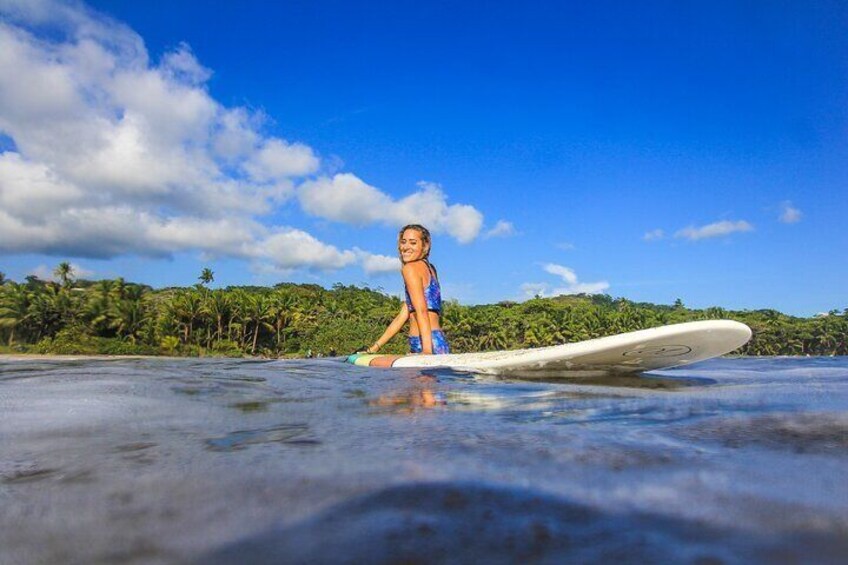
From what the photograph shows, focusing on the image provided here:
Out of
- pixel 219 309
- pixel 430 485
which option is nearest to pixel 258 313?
pixel 219 309

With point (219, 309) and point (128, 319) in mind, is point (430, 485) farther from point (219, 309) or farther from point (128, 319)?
point (128, 319)

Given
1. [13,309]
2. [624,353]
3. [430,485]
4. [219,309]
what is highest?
[219,309]

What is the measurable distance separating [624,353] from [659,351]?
303 millimetres

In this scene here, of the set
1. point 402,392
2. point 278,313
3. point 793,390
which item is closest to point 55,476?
point 402,392

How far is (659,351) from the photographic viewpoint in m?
4.20

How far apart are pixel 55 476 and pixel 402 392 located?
2.08 meters

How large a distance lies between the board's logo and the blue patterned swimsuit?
9.00 ft

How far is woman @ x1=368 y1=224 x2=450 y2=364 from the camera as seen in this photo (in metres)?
6.52

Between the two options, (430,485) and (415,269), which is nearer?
(430,485)

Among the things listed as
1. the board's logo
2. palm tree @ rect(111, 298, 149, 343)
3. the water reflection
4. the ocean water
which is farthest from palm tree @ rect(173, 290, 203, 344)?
the ocean water

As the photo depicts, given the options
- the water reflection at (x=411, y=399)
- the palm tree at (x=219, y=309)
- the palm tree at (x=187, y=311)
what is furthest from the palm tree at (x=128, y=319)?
the water reflection at (x=411, y=399)

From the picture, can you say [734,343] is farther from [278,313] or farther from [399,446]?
[278,313]

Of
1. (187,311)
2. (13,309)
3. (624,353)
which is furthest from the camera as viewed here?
(187,311)

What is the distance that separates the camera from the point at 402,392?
328 cm
